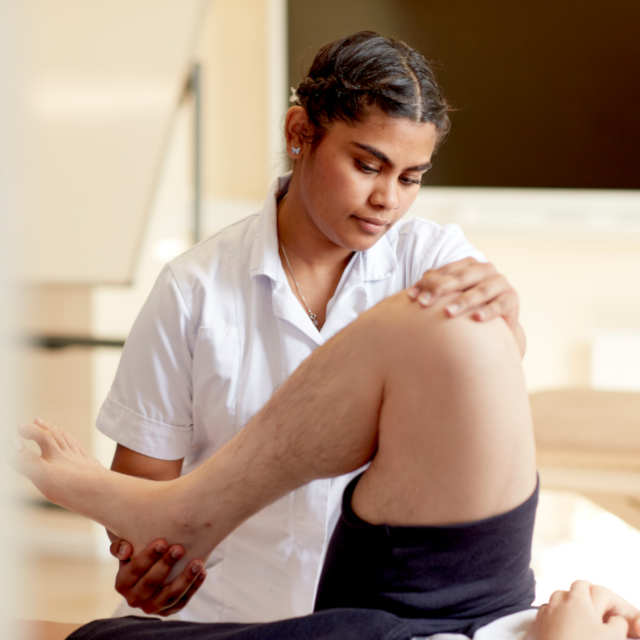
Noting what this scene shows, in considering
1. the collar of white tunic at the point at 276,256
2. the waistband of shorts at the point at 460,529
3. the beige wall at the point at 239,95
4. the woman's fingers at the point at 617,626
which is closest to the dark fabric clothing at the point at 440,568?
the waistband of shorts at the point at 460,529

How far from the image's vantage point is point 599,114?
10.7 ft

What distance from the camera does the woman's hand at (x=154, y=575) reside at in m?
1.10

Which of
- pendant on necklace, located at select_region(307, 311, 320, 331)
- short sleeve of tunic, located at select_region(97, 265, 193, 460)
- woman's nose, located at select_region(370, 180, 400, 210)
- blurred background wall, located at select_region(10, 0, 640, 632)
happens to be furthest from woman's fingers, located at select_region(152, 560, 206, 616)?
blurred background wall, located at select_region(10, 0, 640, 632)

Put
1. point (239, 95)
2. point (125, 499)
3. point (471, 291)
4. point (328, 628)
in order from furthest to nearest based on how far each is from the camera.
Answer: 1. point (239, 95)
2. point (125, 499)
3. point (471, 291)
4. point (328, 628)

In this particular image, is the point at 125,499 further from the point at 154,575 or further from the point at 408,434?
the point at 408,434

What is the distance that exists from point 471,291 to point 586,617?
1.08 feet

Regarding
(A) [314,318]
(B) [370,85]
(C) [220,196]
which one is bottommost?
(C) [220,196]

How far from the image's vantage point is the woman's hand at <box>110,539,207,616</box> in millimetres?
1097

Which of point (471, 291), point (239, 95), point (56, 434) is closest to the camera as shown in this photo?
point (471, 291)

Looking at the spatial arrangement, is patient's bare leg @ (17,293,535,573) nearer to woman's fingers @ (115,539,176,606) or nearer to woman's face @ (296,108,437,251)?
woman's fingers @ (115,539,176,606)

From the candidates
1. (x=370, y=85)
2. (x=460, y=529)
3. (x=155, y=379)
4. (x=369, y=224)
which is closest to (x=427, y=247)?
(x=369, y=224)

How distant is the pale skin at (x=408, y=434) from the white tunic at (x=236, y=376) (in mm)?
261

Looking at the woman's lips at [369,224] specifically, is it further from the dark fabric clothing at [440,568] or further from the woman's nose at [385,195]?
the dark fabric clothing at [440,568]

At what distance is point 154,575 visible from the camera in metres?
1.11
